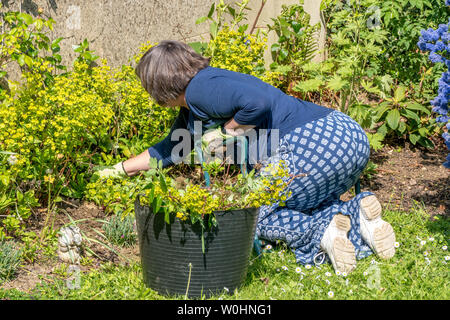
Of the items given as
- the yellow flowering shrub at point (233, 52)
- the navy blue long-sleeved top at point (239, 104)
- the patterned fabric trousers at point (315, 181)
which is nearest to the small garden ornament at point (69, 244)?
the navy blue long-sleeved top at point (239, 104)

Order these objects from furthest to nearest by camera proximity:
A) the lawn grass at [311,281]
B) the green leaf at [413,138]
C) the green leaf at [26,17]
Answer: the green leaf at [413,138], the green leaf at [26,17], the lawn grass at [311,281]

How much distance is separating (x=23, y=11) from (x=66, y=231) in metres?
1.52

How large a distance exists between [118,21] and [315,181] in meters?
1.89

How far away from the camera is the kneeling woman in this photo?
106 inches

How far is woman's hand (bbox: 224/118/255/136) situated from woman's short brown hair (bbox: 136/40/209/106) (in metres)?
0.27

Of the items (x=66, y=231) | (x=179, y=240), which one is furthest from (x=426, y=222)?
(x=66, y=231)

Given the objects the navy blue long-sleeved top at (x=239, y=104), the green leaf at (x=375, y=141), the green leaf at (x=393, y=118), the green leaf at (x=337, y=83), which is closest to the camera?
the navy blue long-sleeved top at (x=239, y=104)

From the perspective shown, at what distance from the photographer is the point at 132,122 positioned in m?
3.78

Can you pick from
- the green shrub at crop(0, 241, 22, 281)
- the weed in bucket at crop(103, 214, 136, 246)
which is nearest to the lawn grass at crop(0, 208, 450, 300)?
the green shrub at crop(0, 241, 22, 281)

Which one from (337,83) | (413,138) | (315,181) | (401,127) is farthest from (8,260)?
(413,138)

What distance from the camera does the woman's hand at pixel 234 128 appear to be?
2754 millimetres

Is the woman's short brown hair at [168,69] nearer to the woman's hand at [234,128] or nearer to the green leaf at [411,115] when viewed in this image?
the woman's hand at [234,128]

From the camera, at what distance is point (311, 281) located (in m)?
2.64

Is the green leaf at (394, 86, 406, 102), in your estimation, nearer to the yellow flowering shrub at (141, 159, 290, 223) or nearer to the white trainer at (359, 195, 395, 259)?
the white trainer at (359, 195, 395, 259)
